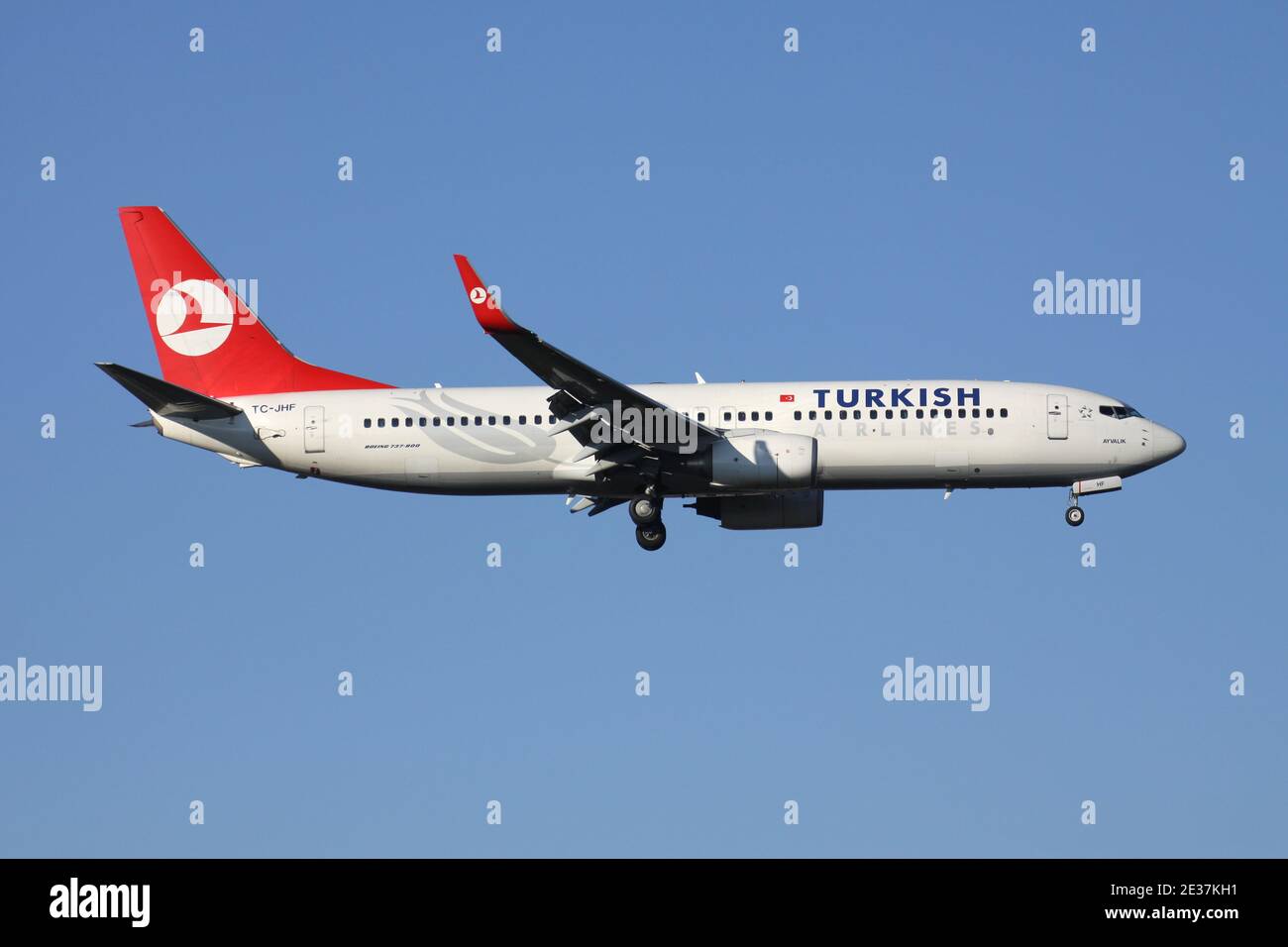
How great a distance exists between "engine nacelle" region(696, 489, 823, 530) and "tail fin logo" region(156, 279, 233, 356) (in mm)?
15717

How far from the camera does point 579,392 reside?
5100 cm

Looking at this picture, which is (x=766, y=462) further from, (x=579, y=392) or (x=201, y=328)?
(x=201, y=328)

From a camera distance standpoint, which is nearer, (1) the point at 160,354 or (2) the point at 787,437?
(2) the point at 787,437

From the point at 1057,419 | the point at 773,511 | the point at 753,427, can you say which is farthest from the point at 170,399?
the point at 1057,419

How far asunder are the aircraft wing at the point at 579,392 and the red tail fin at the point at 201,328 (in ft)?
25.0

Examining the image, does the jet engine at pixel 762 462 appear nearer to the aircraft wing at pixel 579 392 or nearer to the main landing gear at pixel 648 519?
the aircraft wing at pixel 579 392

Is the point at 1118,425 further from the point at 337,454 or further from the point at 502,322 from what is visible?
the point at 337,454

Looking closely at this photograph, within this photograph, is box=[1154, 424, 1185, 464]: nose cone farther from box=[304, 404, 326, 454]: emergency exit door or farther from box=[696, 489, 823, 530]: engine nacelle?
box=[304, 404, 326, 454]: emergency exit door

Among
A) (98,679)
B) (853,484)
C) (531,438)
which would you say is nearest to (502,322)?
(531,438)

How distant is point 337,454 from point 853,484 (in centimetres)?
1500

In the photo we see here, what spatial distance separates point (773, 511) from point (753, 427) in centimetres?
387

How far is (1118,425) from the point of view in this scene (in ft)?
178

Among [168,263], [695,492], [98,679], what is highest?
[168,263]

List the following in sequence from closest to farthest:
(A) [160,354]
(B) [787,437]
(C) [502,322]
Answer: (C) [502,322] → (B) [787,437] → (A) [160,354]
